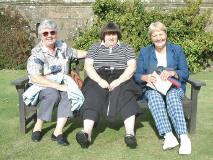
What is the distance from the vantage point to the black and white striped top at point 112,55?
398 centimetres

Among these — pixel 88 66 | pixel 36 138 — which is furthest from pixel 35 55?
pixel 36 138

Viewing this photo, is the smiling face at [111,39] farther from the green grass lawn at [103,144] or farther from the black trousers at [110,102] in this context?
the green grass lawn at [103,144]

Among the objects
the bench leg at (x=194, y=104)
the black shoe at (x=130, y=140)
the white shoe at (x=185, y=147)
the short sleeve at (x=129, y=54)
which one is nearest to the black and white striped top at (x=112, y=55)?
the short sleeve at (x=129, y=54)

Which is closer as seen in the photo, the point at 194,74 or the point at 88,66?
the point at 88,66

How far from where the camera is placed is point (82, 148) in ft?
11.6

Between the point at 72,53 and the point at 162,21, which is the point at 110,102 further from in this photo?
the point at 162,21

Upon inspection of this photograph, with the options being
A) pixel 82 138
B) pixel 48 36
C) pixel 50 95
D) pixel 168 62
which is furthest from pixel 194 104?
pixel 48 36

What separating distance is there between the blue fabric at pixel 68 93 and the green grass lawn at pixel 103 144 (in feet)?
1.53

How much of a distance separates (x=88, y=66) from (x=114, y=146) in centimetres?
102

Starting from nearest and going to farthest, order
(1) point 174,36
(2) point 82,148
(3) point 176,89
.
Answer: (2) point 82,148 < (3) point 176,89 < (1) point 174,36

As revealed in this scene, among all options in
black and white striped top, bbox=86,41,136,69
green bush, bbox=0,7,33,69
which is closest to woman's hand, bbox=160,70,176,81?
black and white striped top, bbox=86,41,136,69

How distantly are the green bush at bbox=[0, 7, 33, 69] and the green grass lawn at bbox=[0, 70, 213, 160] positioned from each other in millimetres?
4659

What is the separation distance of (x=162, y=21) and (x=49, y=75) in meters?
5.56

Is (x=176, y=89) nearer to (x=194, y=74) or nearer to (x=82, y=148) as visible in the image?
(x=82, y=148)
